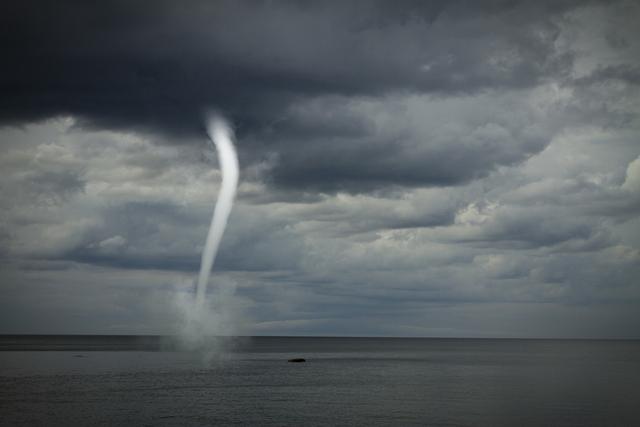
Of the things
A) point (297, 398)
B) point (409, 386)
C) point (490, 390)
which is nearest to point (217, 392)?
point (297, 398)

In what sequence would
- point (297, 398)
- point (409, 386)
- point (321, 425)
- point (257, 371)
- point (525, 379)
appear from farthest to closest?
point (257, 371)
point (525, 379)
point (409, 386)
point (297, 398)
point (321, 425)

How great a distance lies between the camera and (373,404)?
9544 centimetres

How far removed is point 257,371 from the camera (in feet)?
532

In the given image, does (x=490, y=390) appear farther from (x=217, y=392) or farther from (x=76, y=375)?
(x=76, y=375)

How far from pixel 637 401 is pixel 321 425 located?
172 feet

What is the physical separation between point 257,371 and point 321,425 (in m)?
87.8

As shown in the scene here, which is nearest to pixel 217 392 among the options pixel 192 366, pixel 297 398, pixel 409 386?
pixel 297 398

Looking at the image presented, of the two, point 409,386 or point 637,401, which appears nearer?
point 637,401

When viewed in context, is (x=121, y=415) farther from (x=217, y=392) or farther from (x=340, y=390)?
(x=340, y=390)

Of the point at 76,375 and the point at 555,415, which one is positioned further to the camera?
the point at 76,375

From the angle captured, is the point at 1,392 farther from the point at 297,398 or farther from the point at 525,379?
the point at 525,379

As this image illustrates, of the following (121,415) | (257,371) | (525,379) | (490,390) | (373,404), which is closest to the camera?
(121,415)

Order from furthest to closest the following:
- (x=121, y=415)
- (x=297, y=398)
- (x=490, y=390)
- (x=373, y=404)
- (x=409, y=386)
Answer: (x=409, y=386) < (x=490, y=390) < (x=297, y=398) < (x=373, y=404) < (x=121, y=415)

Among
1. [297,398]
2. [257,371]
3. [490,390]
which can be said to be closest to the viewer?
[297,398]
